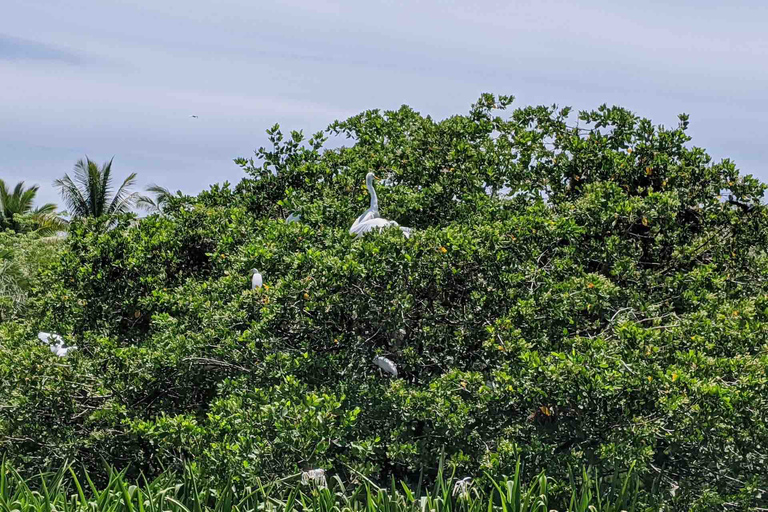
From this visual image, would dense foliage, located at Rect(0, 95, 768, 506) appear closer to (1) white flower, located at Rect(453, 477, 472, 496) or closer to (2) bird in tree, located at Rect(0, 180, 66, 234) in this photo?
(1) white flower, located at Rect(453, 477, 472, 496)

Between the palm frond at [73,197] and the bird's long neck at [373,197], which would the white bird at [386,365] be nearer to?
the bird's long neck at [373,197]

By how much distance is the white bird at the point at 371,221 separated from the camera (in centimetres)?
696

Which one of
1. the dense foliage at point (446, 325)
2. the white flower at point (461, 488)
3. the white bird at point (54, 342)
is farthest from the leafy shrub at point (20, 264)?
the white flower at point (461, 488)

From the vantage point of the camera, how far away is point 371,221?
286 inches

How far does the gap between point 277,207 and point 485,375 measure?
3.79 meters

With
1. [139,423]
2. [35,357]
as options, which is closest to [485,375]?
[139,423]

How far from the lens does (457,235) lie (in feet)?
20.3

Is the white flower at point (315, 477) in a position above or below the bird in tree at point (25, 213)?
→ above

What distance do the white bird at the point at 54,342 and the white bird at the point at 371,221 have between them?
2711 millimetres

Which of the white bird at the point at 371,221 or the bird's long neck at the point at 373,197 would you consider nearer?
the white bird at the point at 371,221

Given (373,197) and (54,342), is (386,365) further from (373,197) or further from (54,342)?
(54,342)

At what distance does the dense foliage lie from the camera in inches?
206

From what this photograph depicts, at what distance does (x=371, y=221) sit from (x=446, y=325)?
1.42 meters

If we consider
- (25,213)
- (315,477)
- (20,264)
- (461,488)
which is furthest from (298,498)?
(25,213)
